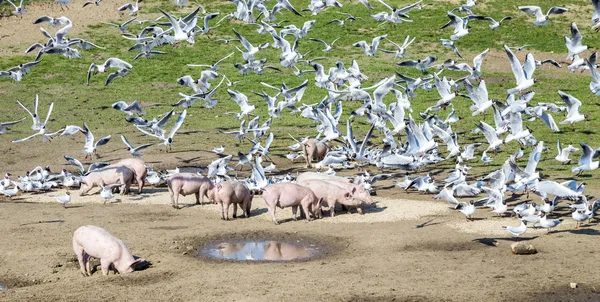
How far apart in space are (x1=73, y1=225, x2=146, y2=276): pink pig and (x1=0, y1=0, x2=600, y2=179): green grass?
13381mm

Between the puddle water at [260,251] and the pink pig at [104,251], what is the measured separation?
6.07 feet

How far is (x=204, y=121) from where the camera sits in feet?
113

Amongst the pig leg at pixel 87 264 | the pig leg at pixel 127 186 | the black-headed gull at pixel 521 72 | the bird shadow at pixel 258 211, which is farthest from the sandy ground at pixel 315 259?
the black-headed gull at pixel 521 72

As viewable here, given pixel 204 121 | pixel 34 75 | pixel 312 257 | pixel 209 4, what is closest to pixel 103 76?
pixel 34 75

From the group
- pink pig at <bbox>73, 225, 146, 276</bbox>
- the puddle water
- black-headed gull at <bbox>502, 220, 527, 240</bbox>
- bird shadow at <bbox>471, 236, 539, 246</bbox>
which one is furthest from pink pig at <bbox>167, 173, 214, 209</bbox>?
black-headed gull at <bbox>502, 220, 527, 240</bbox>

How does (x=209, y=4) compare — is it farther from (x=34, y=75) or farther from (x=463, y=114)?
(x=463, y=114)

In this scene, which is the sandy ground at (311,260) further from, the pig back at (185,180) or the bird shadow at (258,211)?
the pig back at (185,180)

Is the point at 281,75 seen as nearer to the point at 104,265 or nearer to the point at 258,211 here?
the point at 258,211

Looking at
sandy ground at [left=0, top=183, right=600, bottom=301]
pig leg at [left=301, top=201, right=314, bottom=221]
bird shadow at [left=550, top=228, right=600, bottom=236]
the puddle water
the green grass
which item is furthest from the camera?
the green grass

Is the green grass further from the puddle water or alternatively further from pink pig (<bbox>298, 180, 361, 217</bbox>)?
the puddle water

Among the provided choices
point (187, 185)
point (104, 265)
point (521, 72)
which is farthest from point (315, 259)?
point (521, 72)

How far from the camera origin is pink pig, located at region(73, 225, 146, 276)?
15.6 metres

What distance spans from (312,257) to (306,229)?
266 centimetres

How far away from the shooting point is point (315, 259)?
16578mm
